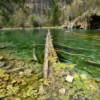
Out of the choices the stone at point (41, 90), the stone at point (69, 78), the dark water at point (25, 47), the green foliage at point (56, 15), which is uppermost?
the green foliage at point (56, 15)

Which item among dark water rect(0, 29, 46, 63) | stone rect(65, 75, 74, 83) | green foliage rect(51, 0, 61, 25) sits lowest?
dark water rect(0, 29, 46, 63)

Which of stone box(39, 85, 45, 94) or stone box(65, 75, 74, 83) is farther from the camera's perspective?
stone box(65, 75, 74, 83)

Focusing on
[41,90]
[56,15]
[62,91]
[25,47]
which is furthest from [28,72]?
[56,15]

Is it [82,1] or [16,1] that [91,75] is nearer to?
[82,1]

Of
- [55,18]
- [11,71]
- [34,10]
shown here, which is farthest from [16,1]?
[11,71]

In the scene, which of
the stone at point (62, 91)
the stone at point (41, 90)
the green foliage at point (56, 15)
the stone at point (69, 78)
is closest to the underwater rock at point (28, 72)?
the stone at point (41, 90)

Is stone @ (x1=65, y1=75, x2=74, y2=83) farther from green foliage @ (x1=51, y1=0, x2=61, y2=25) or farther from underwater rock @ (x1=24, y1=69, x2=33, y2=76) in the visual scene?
green foliage @ (x1=51, y1=0, x2=61, y2=25)

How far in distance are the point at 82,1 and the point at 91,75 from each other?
81.7 metres

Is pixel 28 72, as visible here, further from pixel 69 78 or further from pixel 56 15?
pixel 56 15

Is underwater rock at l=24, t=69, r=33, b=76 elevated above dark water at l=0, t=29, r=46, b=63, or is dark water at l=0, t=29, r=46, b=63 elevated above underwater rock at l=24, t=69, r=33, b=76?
dark water at l=0, t=29, r=46, b=63

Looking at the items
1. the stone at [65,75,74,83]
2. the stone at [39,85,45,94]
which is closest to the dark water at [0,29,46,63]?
the stone at [65,75,74,83]

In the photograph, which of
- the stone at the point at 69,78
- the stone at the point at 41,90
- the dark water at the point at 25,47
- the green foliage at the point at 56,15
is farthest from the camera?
the green foliage at the point at 56,15

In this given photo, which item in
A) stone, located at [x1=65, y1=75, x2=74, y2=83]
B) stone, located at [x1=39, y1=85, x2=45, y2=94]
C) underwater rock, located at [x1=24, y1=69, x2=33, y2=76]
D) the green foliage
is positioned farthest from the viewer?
the green foliage

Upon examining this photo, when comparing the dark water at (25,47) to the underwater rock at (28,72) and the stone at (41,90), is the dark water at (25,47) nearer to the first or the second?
the underwater rock at (28,72)
